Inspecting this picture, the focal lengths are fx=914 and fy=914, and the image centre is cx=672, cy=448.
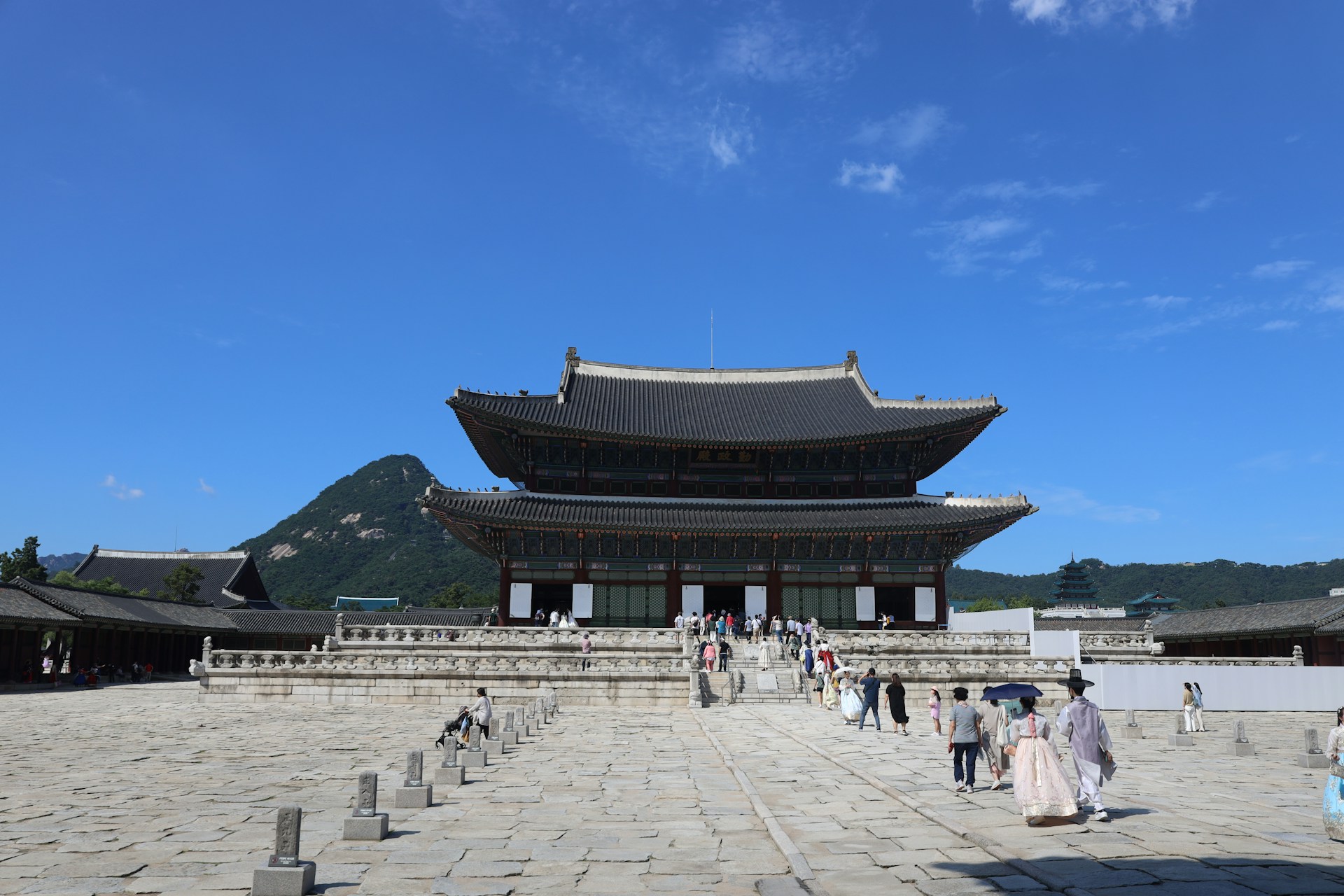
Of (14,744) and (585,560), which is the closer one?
(14,744)

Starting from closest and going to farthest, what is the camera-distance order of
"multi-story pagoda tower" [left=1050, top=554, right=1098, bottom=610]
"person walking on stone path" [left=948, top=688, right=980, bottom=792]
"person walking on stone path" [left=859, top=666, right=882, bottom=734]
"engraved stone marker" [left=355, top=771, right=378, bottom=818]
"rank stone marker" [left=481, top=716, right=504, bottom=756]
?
"engraved stone marker" [left=355, top=771, right=378, bottom=818]
"person walking on stone path" [left=948, top=688, right=980, bottom=792]
"rank stone marker" [left=481, top=716, right=504, bottom=756]
"person walking on stone path" [left=859, top=666, right=882, bottom=734]
"multi-story pagoda tower" [left=1050, top=554, right=1098, bottom=610]

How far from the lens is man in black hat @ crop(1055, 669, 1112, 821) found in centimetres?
1131

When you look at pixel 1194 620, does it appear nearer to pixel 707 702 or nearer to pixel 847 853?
pixel 707 702

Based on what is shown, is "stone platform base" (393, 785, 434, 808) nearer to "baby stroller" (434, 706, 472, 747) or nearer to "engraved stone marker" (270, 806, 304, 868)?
"engraved stone marker" (270, 806, 304, 868)

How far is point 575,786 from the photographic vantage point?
14.4 m

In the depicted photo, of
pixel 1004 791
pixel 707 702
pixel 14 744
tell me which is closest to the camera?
pixel 1004 791

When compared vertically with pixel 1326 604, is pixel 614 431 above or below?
above

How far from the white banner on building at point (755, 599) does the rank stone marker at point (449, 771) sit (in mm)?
28869

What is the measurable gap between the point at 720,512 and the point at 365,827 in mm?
33773

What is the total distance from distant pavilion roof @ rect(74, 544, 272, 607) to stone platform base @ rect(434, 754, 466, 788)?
62.0 metres

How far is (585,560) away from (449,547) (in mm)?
109765

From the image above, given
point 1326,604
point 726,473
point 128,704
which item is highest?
point 726,473

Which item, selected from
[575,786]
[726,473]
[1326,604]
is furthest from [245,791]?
[1326,604]

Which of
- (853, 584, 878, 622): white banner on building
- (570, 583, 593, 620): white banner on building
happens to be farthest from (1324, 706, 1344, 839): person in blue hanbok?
(570, 583, 593, 620): white banner on building
